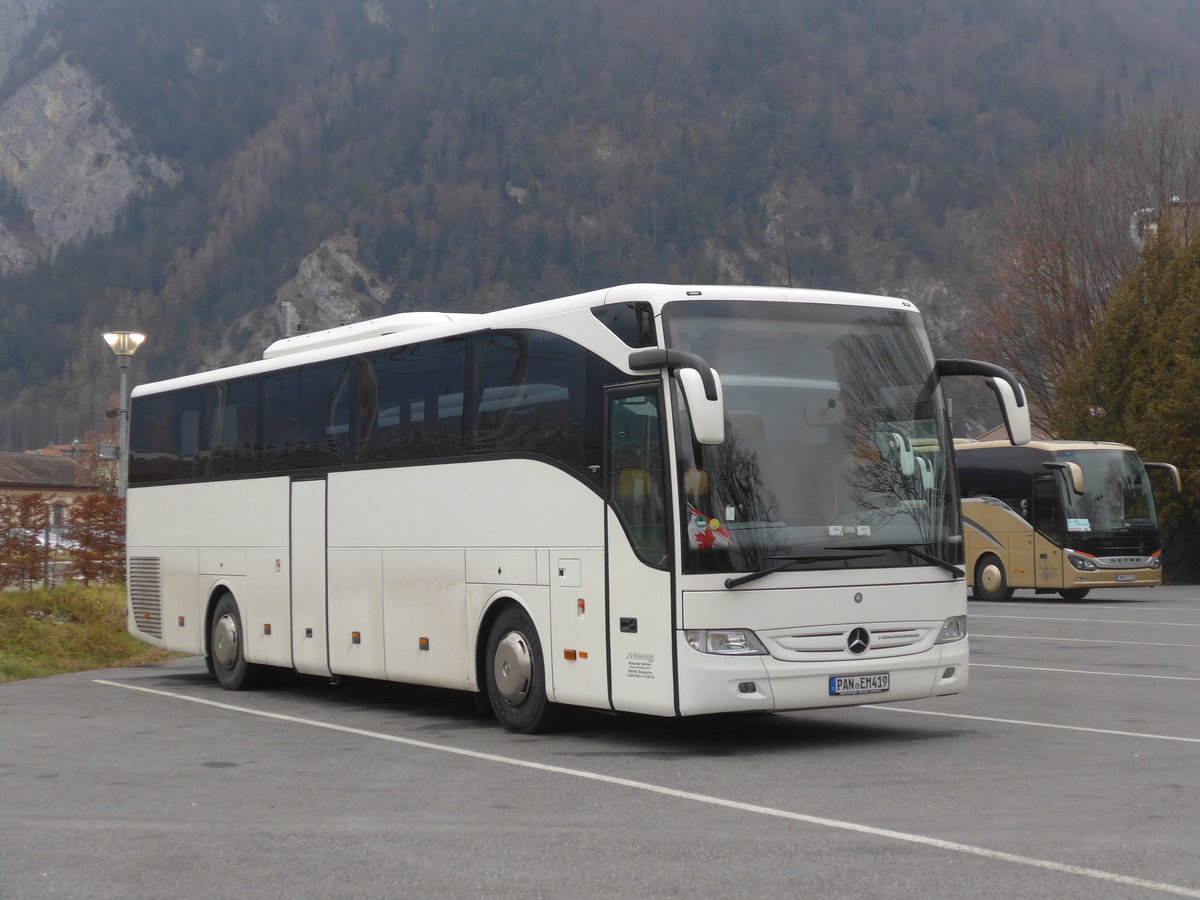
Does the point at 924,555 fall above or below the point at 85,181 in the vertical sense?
below

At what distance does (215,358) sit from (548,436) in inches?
6173

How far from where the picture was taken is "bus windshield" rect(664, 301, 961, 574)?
10.8m

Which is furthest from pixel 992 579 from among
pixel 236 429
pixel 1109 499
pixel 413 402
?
pixel 413 402

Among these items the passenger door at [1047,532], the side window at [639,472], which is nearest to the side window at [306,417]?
the side window at [639,472]

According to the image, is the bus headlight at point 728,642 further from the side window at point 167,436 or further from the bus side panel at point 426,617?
the side window at point 167,436

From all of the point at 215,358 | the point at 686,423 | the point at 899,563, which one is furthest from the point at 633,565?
the point at 215,358

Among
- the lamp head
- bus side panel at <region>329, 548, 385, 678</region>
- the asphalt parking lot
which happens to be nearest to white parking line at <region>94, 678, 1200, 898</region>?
the asphalt parking lot

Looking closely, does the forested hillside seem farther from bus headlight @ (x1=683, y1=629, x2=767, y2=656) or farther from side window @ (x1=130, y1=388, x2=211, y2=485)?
bus headlight @ (x1=683, y1=629, x2=767, y2=656)

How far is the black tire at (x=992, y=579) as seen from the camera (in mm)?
33719

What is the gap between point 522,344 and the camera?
41.0 ft

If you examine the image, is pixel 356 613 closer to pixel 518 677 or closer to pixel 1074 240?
pixel 518 677

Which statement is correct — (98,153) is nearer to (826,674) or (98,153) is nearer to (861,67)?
(861,67)

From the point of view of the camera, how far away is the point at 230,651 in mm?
17125

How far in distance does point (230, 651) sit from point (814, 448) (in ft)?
26.9
